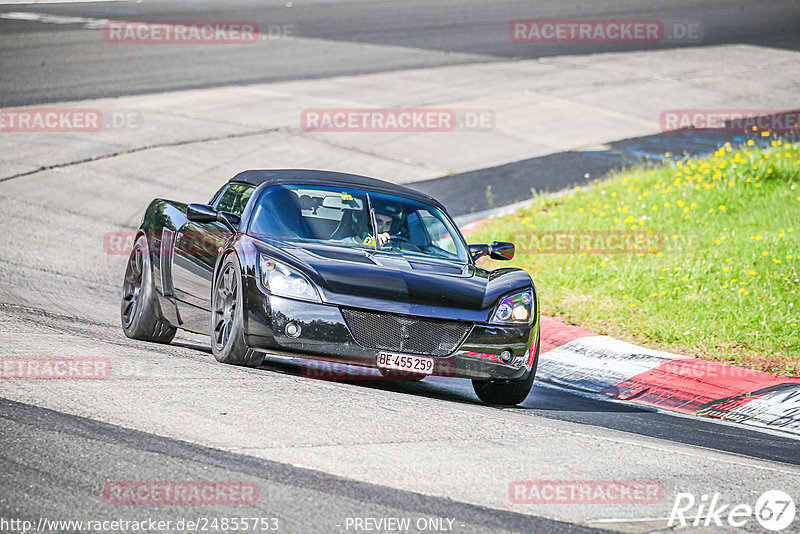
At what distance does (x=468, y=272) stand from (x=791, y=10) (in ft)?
99.5

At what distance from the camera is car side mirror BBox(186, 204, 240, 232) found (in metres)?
7.82

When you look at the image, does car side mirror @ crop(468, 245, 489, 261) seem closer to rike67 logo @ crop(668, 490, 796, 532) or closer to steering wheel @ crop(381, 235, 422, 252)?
steering wheel @ crop(381, 235, 422, 252)

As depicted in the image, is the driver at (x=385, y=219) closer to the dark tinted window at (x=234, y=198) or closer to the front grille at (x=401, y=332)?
the dark tinted window at (x=234, y=198)

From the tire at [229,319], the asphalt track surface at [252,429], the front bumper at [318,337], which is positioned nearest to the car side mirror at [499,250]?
the asphalt track surface at [252,429]

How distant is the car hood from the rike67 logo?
86.5 inches

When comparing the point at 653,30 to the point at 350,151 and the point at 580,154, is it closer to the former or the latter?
the point at 580,154

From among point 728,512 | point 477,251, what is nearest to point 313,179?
point 477,251

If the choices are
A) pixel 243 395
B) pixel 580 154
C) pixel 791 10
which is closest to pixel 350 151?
pixel 580 154

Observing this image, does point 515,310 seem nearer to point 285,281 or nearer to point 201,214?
point 285,281

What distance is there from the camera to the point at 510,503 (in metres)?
4.92

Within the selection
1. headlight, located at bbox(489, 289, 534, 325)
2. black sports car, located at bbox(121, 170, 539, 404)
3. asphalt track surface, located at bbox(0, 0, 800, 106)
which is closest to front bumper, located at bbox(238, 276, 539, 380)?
black sports car, located at bbox(121, 170, 539, 404)

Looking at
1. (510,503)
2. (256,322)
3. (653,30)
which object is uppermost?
(653,30)

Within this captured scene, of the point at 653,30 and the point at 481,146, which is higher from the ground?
the point at 653,30

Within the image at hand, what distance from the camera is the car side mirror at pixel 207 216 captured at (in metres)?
7.82
